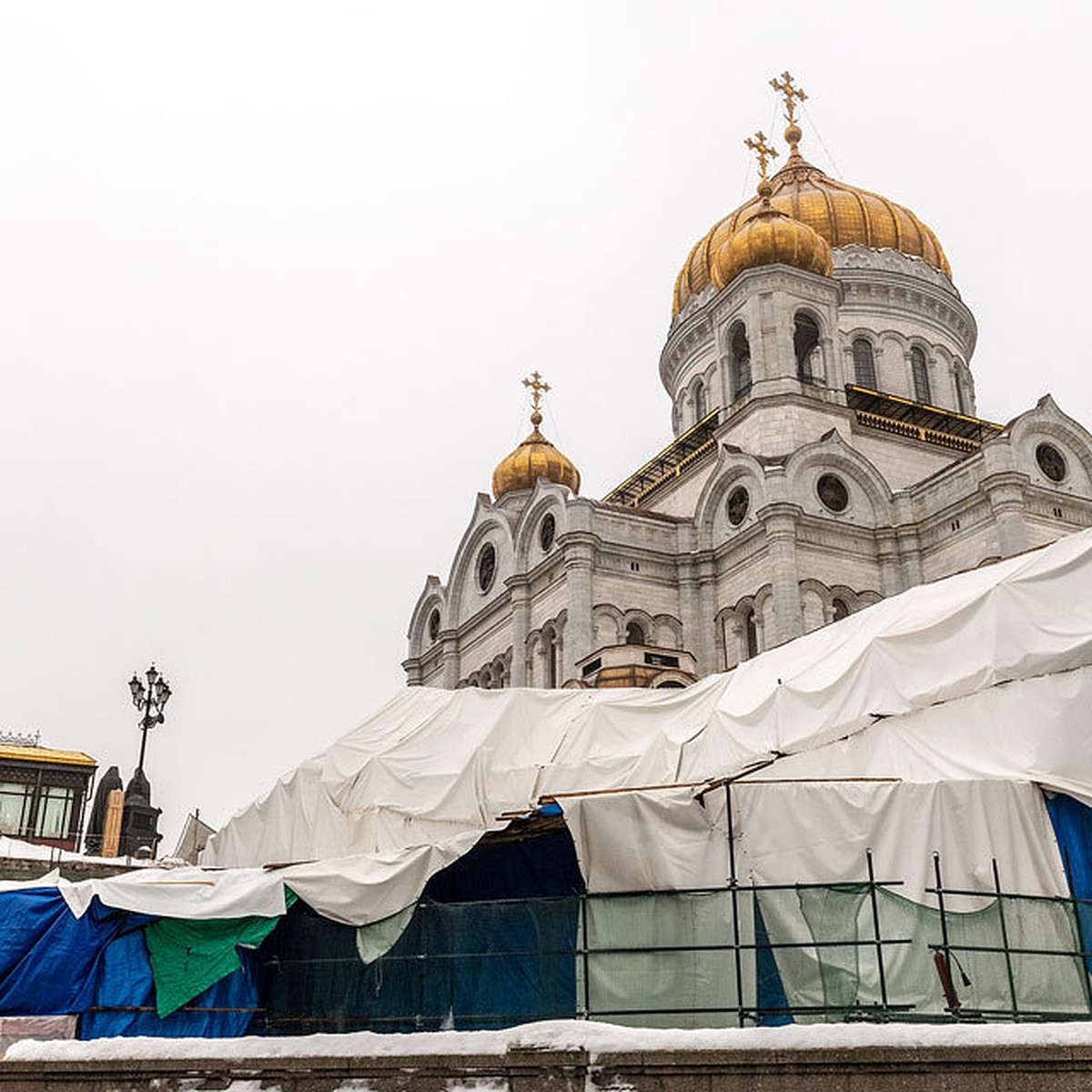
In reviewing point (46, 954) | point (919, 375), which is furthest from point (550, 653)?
point (46, 954)

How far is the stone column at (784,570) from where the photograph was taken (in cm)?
3128

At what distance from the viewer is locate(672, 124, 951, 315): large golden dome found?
45.0 metres

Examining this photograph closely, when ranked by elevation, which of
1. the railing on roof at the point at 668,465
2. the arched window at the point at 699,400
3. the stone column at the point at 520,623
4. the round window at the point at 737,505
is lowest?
the stone column at the point at 520,623

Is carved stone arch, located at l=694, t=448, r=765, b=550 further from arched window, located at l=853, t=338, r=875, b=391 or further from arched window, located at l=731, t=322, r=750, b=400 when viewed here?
arched window, located at l=853, t=338, r=875, b=391

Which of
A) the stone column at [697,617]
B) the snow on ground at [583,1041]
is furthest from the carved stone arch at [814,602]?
the snow on ground at [583,1041]

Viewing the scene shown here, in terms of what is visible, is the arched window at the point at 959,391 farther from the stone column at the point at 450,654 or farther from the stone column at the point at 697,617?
the stone column at the point at 450,654

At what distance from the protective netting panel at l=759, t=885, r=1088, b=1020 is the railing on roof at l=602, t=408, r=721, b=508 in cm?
2825

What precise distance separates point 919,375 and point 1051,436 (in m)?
Result: 10.4

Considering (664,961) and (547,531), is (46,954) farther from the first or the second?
(547,531)

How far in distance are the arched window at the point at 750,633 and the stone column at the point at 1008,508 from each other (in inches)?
243

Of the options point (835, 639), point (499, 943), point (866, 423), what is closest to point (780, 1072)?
point (499, 943)

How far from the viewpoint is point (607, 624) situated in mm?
33750

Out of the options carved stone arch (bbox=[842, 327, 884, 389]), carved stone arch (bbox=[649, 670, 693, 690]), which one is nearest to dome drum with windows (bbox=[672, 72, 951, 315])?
carved stone arch (bbox=[842, 327, 884, 389])

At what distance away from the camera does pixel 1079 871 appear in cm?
1386
